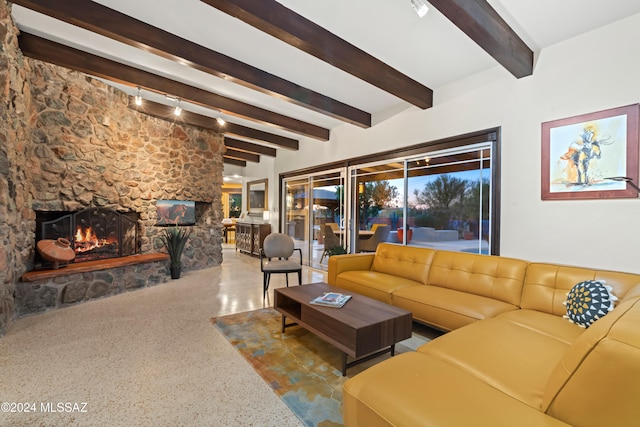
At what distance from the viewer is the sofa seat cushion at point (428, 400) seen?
3.58 feet

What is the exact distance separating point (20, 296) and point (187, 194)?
2.95 meters

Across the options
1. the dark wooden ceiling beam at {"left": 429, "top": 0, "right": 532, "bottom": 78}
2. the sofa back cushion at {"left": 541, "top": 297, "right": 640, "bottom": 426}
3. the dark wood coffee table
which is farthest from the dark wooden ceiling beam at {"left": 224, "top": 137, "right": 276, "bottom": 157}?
the sofa back cushion at {"left": 541, "top": 297, "right": 640, "bottom": 426}

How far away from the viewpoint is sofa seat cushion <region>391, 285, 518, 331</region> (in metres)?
2.44

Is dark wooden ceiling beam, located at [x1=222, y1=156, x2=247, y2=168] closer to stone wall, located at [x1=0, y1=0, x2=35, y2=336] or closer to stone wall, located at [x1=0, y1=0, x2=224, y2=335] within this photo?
stone wall, located at [x1=0, y1=0, x2=224, y2=335]

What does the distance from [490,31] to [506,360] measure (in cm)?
249

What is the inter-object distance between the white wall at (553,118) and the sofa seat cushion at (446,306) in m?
0.91

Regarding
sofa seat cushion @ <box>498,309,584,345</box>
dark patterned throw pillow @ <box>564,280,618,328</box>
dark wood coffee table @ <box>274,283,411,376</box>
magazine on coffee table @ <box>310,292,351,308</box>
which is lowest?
dark wood coffee table @ <box>274,283,411,376</box>

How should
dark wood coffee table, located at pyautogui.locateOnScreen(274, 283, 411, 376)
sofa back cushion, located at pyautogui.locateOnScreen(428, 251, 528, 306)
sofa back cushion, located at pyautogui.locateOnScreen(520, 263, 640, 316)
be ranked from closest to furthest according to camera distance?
1. dark wood coffee table, located at pyautogui.locateOnScreen(274, 283, 411, 376)
2. sofa back cushion, located at pyautogui.locateOnScreen(520, 263, 640, 316)
3. sofa back cushion, located at pyautogui.locateOnScreen(428, 251, 528, 306)

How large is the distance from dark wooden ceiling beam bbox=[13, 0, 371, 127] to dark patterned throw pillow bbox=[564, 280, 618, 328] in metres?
3.54

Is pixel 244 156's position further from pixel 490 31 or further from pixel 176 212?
pixel 490 31

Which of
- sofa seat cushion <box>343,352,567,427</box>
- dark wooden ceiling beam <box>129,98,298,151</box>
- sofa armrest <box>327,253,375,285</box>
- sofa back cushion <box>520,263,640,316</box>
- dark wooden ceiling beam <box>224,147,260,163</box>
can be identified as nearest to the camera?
Result: sofa seat cushion <box>343,352,567,427</box>

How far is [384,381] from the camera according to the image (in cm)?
135

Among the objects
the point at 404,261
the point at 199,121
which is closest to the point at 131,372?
the point at 404,261

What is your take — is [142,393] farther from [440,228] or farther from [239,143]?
[239,143]
